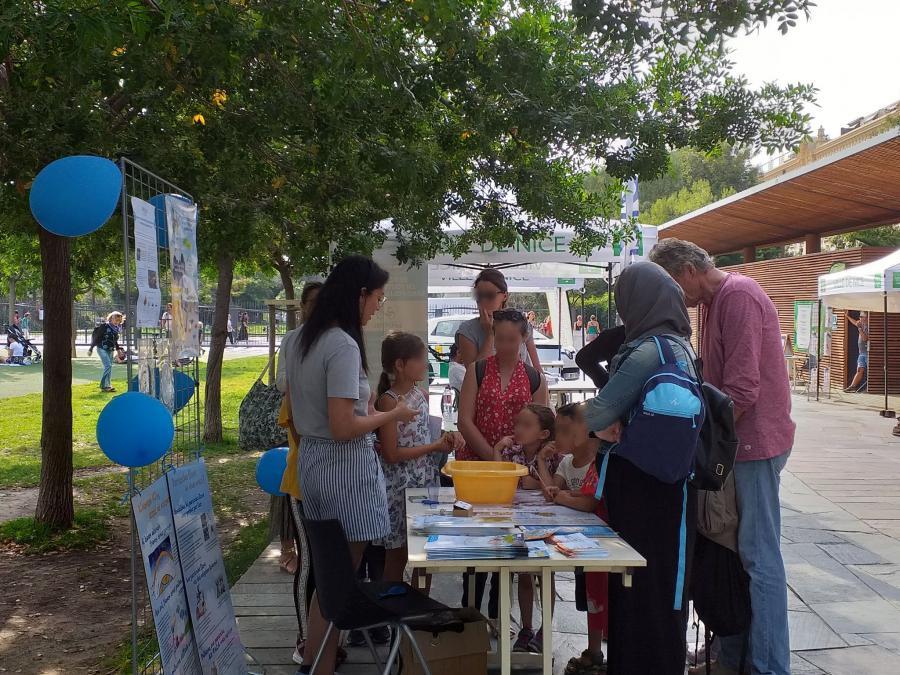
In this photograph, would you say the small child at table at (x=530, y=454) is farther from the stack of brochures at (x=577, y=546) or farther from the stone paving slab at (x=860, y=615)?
the stone paving slab at (x=860, y=615)

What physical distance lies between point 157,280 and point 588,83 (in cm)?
444

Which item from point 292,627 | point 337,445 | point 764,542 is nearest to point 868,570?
point 764,542

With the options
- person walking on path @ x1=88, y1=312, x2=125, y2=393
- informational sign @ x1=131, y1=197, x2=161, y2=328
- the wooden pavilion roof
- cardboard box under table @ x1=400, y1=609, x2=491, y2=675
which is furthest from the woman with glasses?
person walking on path @ x1=88, y1=312, x2=125, y2=393

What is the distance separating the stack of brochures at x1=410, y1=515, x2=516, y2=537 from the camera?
294 cm

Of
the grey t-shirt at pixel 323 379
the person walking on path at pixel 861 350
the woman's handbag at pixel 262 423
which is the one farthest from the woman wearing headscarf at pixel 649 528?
the person walking on path at pixel 861 350

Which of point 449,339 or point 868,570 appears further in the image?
point 449,339

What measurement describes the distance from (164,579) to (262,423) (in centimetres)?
264

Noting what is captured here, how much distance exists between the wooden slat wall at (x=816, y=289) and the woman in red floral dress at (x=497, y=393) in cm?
1606

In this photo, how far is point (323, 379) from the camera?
10.7 feet

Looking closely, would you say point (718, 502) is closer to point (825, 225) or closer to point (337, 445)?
point (337, 445)

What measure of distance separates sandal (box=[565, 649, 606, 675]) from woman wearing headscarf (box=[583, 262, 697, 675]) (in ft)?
2.59

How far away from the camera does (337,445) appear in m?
3.33

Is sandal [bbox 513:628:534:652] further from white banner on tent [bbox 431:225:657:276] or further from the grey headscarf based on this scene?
white banner on tent [bbox 431:225:657:276]

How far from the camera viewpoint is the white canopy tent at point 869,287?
460 inches
